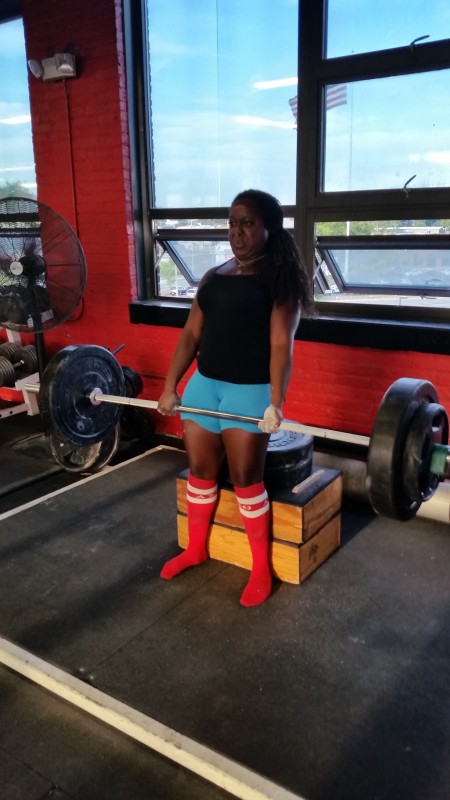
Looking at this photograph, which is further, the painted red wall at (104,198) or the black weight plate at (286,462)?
the painted red wall at (104,198)

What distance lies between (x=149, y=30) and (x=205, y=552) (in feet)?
8.90

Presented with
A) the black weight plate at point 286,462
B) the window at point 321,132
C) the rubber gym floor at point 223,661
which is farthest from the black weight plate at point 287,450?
the window at point 321,132

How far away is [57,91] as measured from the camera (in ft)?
11.6

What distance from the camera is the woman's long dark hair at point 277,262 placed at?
6.17 ft

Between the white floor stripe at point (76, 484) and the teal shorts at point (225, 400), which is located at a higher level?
the teal shorts at point (225, 400)

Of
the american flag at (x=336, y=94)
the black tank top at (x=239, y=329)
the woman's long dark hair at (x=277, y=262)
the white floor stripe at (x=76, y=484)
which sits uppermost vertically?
the american flag at (x=336, y=94)

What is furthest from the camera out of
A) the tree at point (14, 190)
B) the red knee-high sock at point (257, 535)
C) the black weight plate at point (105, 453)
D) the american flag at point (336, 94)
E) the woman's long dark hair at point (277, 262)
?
the tree at point (14, 190)

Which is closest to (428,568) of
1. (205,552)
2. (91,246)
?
(205,552)

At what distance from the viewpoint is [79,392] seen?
2.26 metres

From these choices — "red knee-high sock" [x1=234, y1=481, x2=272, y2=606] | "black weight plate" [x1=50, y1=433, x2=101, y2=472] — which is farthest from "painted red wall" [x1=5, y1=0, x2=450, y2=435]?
"red knee-high sock" [x1=234, y1=481, x2=272, y2=606]

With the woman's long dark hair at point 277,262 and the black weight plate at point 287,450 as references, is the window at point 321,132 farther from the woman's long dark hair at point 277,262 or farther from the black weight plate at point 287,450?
the woman's long dark hair at point 277,262

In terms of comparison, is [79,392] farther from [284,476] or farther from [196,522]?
[284,476]

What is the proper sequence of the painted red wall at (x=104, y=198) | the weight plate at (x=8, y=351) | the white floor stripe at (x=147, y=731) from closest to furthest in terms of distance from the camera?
the white floor stripe at (x=147, y=731) < the painted red wall at (x=104, y=198) < the weight plate at (x=8, y=351)

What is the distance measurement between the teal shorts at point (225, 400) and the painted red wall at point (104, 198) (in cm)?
108
